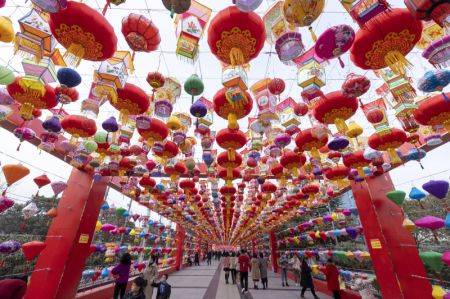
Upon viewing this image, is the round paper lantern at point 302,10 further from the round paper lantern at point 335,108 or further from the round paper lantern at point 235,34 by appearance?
the round paper lantern at point 335,108

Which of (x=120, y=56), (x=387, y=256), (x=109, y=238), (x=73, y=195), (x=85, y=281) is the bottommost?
(x=85, y=281)

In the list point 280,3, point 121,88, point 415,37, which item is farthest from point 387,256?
point 121,88

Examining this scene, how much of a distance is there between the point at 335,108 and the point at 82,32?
362cm

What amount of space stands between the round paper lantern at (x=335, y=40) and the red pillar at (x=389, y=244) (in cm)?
820

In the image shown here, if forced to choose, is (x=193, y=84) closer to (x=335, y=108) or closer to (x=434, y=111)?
(x=335, y=108)

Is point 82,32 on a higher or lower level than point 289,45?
lower

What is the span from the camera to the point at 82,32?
8.16 feet

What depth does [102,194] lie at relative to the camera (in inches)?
379

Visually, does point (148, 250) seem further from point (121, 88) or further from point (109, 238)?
point (121, 88)

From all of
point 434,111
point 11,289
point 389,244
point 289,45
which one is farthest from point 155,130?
point 389,244

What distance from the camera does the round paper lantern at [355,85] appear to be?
3.25 metres

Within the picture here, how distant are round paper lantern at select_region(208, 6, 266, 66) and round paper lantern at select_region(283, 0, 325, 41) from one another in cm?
38

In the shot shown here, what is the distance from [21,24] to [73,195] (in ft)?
24.0

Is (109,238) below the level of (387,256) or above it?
above
